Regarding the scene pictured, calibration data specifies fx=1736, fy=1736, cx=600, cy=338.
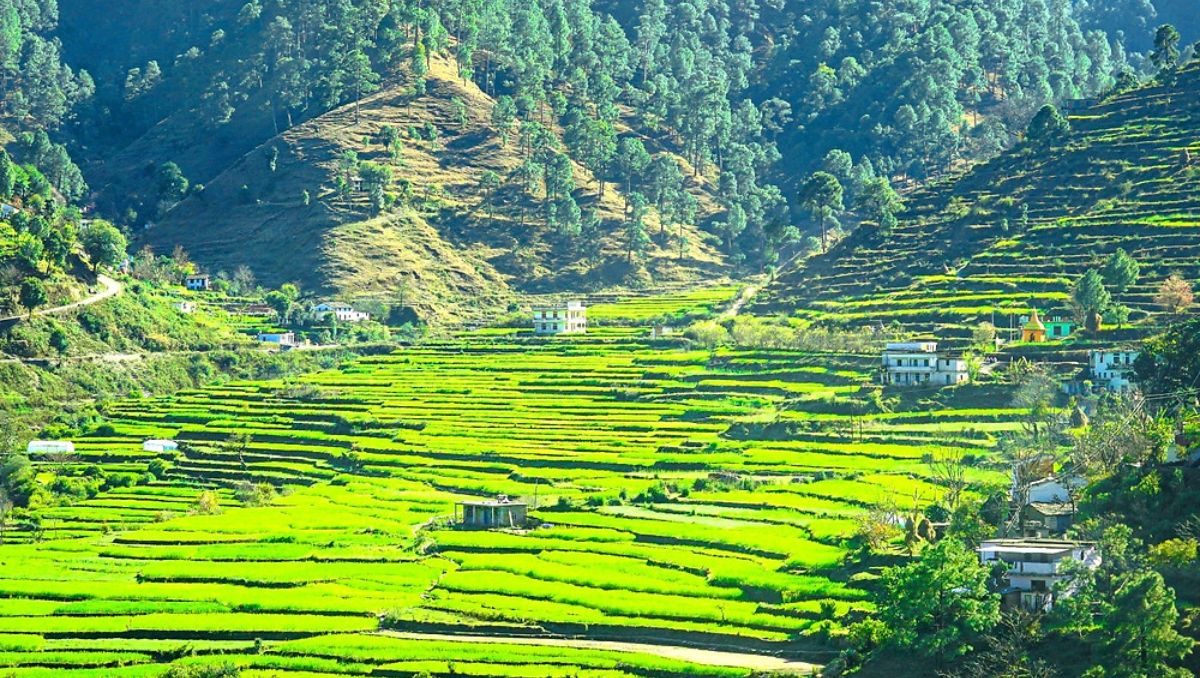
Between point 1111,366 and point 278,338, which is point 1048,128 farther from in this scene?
point 278,338

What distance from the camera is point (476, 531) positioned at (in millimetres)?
70250

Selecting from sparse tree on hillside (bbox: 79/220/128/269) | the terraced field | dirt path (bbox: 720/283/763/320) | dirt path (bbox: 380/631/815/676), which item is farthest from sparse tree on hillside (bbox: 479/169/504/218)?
dirt path (bbox: 380/631/815/676)

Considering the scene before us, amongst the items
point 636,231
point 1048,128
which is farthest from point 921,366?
point 636,231

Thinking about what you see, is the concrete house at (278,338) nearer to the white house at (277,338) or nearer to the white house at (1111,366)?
the white house at (277,338)

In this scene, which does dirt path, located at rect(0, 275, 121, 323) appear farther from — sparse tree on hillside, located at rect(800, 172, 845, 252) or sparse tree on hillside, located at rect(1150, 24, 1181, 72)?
sparse tree on hillside, located at rect(1150, 24, 1181, 72)

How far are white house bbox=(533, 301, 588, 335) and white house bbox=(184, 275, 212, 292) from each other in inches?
915

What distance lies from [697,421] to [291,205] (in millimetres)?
48117

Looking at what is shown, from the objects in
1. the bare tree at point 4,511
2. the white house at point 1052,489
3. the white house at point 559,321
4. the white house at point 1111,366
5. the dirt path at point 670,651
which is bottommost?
A: the dirt path at point 670,651

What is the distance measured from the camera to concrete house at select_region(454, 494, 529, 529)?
232ft

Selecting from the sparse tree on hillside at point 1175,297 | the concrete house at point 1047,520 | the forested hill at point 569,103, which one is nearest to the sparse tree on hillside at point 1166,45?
the forested hill at point 569,103

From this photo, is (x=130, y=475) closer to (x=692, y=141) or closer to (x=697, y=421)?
(x=697, y=421)

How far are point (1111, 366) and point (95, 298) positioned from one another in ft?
192

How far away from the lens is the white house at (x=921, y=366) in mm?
84938

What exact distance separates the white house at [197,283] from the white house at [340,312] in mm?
9207
